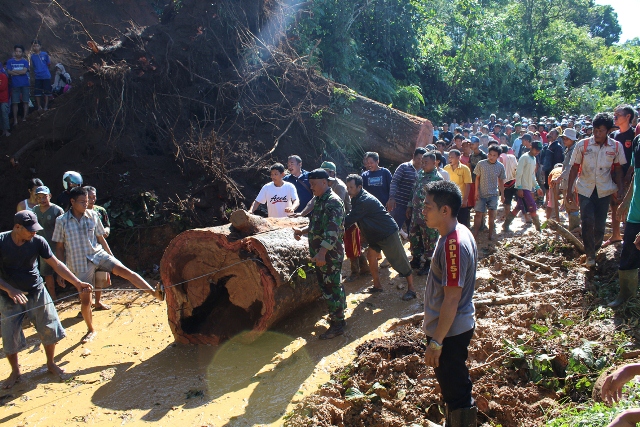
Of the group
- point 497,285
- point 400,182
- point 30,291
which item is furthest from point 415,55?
point 30,291

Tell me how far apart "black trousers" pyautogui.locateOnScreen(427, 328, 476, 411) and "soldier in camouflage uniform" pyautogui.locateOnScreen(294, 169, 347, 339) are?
237 centimetres

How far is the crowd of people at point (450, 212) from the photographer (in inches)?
131

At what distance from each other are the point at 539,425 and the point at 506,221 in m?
6.55

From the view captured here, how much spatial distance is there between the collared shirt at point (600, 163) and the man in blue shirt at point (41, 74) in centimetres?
1135

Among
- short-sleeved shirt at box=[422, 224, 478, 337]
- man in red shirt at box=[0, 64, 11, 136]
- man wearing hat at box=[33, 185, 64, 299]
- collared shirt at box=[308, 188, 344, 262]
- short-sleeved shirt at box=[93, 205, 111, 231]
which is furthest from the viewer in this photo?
man in red shirt at box=[0, 64, 11, 136]

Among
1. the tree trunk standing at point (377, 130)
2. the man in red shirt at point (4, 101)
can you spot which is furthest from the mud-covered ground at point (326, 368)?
the man in red shirt at point (4, 101)

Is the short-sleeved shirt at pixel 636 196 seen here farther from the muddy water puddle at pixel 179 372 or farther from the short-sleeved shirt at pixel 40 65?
the short-sleeved shirt at pixel 40 65

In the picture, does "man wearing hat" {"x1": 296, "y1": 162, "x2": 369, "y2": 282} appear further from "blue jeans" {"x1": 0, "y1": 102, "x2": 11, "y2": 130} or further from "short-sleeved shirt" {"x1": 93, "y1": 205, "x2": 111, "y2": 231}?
"blue jeans" {"x1": 0, "y1": 102, "x2": 11, "y2": 130}

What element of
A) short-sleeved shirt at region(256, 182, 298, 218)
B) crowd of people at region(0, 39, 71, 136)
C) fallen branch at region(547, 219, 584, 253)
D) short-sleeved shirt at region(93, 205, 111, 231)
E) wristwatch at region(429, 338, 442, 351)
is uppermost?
crowd of people at region(0, 39, 71, 136)

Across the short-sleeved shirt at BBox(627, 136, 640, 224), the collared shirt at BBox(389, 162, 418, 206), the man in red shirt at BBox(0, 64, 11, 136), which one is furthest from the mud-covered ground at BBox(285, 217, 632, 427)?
the man in red shirt at BBox(0, 64, 11, 136)

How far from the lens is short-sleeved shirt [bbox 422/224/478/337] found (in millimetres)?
3193

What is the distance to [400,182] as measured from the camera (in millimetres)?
8078

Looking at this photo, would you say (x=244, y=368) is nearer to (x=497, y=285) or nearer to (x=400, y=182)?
(x=497, y=285)

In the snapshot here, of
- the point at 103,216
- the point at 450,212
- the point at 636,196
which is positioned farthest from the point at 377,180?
the point at 450,212
